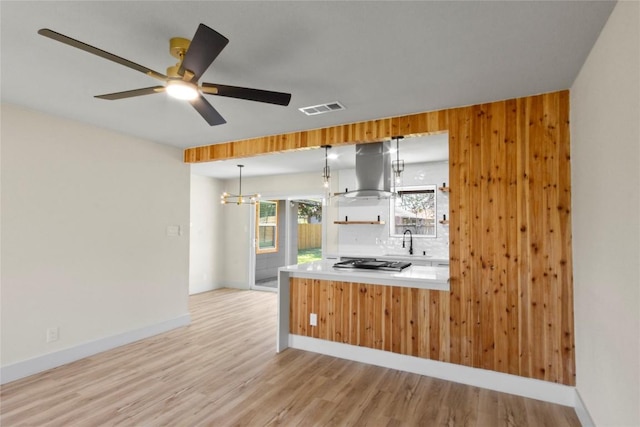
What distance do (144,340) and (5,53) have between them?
3.26 metres

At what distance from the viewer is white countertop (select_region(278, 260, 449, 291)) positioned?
3.13m

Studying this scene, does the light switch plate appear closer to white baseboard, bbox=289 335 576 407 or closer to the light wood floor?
the light wood floor

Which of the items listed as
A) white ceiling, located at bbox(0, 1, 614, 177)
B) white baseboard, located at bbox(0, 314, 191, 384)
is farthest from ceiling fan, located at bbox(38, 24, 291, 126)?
white baseboard, located at bbox(0, 314, 191, 384)

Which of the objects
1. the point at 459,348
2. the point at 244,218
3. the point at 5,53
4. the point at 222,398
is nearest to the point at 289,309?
the point at 222,398

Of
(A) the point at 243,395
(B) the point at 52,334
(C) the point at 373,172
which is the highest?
(C) the point at 373,172

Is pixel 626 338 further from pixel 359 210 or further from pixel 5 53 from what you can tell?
pixel 359 210

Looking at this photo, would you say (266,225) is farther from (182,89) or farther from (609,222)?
(609,222)

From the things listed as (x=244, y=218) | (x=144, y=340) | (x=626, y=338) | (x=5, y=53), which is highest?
(x=5, y=53)

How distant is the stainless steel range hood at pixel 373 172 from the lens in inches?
159

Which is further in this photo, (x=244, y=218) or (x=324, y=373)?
(x=244, y=218)

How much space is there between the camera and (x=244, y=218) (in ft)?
24.5

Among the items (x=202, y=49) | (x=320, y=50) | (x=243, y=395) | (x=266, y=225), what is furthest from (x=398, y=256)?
(x=202, y=49)

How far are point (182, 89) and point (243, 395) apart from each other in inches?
94.6

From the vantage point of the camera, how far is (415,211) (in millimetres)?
5770
